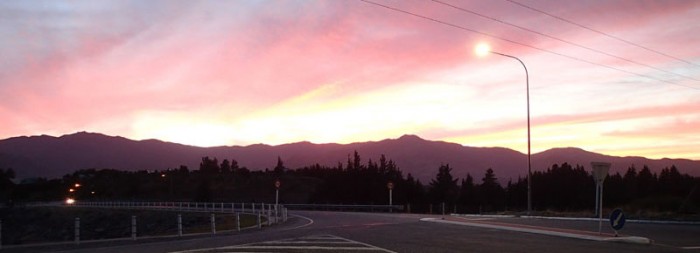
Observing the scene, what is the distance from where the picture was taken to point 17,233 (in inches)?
4377

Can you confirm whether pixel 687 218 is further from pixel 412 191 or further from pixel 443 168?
pixel 443 168

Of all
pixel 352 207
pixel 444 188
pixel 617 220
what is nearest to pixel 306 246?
pixel 617 220

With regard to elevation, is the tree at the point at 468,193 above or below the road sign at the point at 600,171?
below

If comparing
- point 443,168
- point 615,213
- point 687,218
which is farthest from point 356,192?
point 615,213

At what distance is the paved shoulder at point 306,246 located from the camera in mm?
16078

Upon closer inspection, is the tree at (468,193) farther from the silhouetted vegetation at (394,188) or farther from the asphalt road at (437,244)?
the asphalt road at (437,244)

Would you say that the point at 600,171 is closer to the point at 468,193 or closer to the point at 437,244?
the point at 437,244

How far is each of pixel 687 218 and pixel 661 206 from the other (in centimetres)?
1118

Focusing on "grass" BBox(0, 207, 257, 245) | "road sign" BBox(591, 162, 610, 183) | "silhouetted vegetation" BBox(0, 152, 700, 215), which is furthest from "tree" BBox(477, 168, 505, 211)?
"road sign" BBox(591, 162, 610, 183)

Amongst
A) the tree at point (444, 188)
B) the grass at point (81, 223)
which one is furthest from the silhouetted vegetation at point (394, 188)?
the grass at point (81, 223)

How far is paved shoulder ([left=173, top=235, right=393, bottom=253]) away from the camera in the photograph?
1608 centimetres

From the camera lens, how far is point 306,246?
17.1 m

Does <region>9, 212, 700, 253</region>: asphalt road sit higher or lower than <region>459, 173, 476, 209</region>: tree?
higher

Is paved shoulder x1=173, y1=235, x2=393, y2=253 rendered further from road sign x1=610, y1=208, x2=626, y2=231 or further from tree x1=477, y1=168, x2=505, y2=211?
tree x1=477, y1=168, x2=505, y2=211
